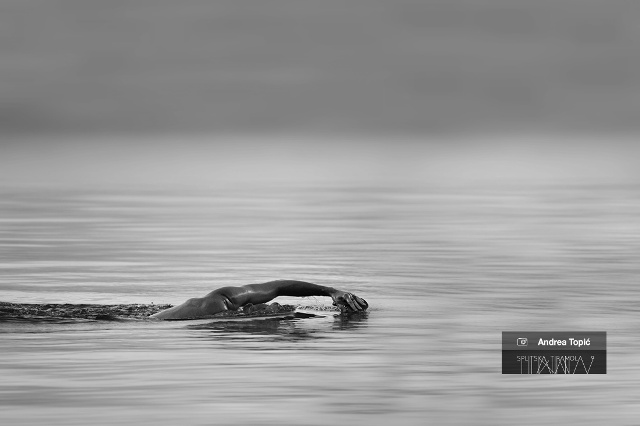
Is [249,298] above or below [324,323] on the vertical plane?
above

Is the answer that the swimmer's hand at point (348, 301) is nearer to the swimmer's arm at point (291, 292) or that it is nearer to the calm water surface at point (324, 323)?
the swimmer's arm at point (291, 292)

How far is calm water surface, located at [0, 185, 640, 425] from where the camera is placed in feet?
55.4

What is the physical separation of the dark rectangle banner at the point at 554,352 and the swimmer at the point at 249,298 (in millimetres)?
2593

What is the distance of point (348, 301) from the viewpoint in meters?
22.9

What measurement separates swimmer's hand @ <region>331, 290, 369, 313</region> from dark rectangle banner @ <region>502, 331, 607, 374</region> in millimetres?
2407

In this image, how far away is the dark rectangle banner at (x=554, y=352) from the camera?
19031 millimetres

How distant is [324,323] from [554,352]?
4.02 meters

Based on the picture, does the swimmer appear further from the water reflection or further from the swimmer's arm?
the water reflection

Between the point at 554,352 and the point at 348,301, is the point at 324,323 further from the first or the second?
the point at 554,352

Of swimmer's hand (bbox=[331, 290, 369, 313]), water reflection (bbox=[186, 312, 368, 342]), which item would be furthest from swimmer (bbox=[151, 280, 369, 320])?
water reflection (bbox=[186, 312, 368, 342])

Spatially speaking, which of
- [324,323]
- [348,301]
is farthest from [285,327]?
[348,301]

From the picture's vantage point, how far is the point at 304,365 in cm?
1908

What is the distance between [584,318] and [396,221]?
24669 millimetres

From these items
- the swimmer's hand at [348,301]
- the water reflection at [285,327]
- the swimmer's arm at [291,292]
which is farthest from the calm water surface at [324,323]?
the swimmer's arm at [291,292]
